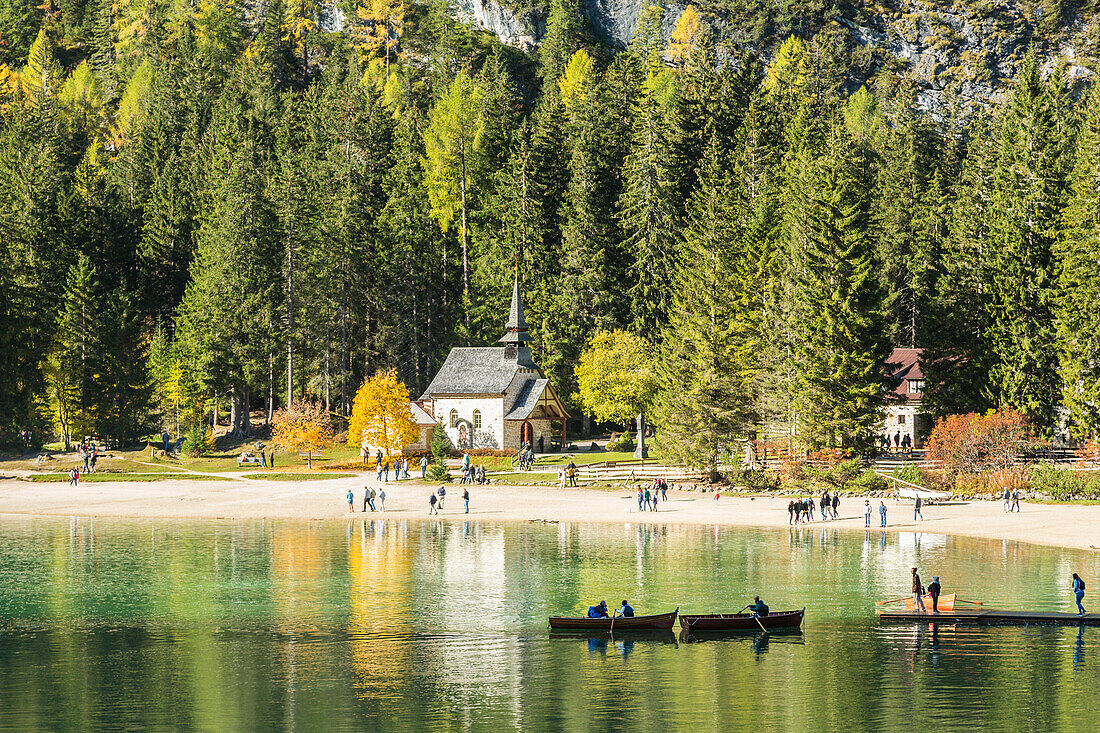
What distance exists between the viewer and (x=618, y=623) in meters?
37.3

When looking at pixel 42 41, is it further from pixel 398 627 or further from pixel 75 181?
pixel 398 627

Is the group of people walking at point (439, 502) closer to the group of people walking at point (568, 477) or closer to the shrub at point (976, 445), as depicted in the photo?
the group of people walking at point (568, 477)

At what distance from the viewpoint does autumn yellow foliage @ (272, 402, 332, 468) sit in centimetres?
8881

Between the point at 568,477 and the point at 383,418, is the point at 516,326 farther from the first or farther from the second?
the point at 568,477

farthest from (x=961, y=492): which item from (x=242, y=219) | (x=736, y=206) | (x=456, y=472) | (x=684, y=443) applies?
(x=242, y=219)

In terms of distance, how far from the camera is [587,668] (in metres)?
→ 33.6

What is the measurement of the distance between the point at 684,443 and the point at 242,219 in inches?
1920

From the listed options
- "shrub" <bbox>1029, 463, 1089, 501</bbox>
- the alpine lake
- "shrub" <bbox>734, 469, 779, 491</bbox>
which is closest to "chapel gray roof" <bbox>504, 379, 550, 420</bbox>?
"shrub" <bbox>734, 469, 779, 491</bbox>

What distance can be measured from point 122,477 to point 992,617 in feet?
212

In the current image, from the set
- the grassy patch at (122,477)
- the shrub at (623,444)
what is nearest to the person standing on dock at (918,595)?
the shrub at (623,444)

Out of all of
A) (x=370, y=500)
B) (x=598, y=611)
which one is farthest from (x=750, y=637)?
(x=370, y=500)

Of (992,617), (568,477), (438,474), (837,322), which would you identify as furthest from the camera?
(438,474)

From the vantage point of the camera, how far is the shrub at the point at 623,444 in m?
93.3

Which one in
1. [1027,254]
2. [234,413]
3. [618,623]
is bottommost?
[618,623]
